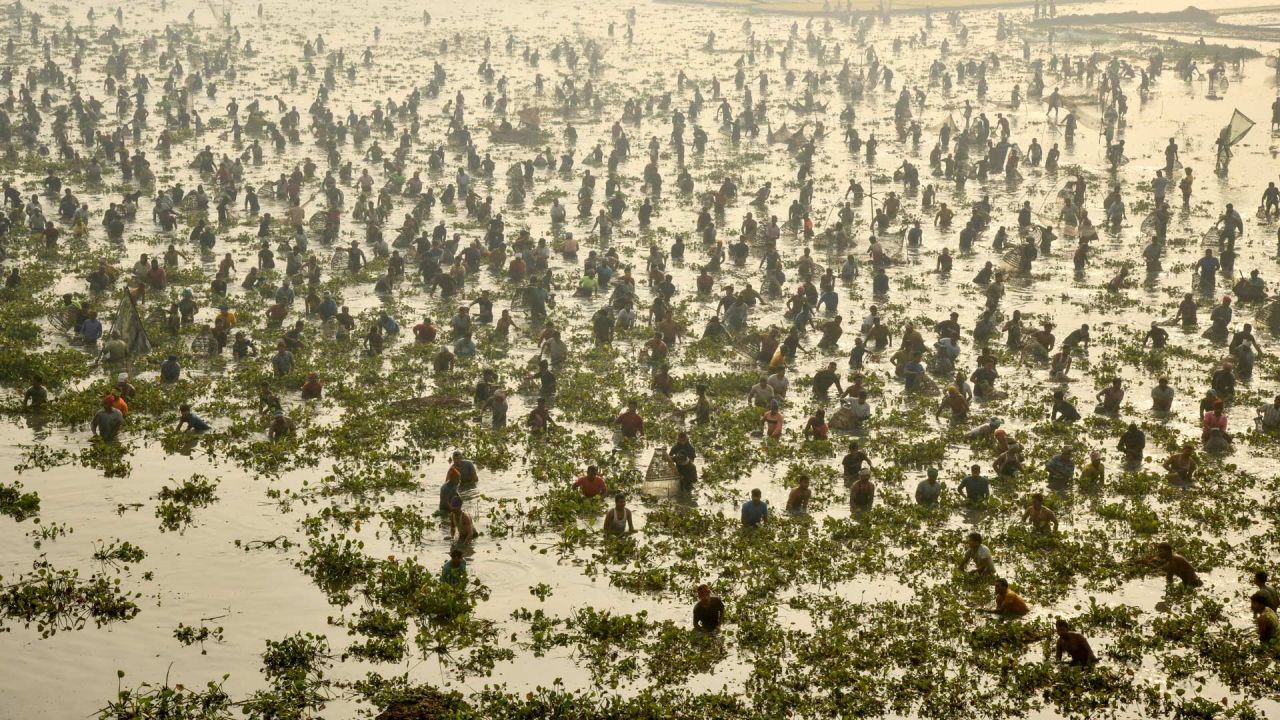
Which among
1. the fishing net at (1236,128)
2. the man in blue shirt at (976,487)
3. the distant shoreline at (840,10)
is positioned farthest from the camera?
the distant shoreline at (840,10)

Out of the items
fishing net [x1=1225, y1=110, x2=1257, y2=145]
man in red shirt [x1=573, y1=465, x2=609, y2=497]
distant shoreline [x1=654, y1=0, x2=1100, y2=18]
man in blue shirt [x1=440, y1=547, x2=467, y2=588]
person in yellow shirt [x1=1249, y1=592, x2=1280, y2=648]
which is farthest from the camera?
distant shoreline [x1=654, y1=0, x2=1100, y2=18]

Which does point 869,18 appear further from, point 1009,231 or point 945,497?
point 945,497

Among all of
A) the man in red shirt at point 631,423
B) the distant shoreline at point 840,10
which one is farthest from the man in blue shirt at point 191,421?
the distant shoreline at point 840,10

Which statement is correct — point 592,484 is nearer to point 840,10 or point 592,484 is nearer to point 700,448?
point 700,448

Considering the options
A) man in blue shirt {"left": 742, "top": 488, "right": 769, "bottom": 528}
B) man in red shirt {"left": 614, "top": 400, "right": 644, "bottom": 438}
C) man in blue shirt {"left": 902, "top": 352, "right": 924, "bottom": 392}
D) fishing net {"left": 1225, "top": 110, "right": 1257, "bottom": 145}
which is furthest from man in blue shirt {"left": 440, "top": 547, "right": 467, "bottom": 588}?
fishing net {"left": 1225, "top": 110, "right": 1257, "bottom": 145}

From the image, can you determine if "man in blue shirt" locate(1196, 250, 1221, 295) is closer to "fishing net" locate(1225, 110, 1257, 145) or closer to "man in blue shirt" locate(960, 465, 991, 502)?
"fishing net" locate(1225, 110, 1257, 145)

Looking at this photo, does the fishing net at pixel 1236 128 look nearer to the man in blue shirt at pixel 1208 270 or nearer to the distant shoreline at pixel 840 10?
the man in blue shirt at pixel 1208 270
